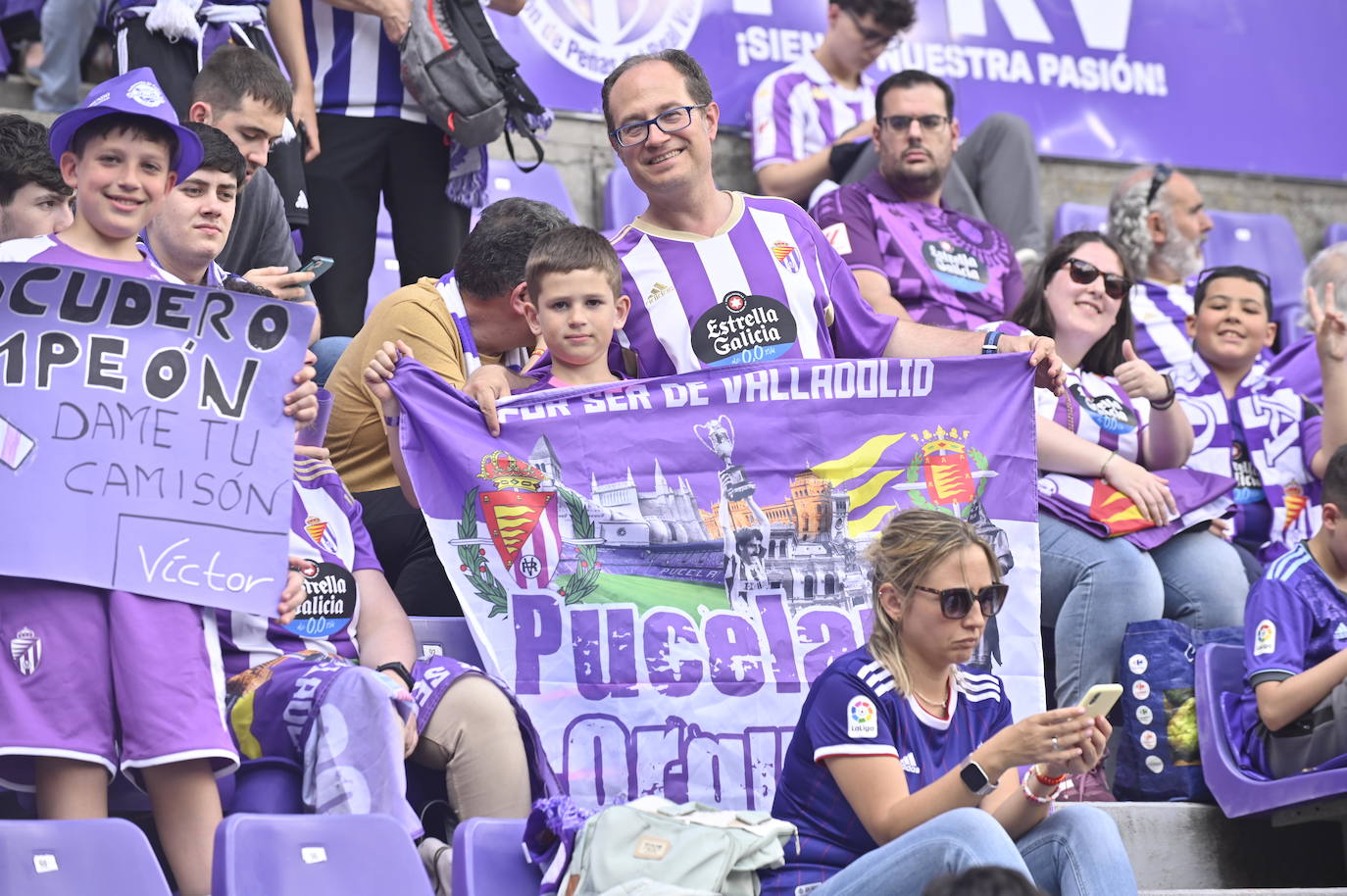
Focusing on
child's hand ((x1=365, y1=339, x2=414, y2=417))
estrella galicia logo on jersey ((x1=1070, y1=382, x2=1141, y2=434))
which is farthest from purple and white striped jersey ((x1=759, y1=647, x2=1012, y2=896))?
estrella galicia logo on jersey ((x1=1070, y1=382, x2=1141, y2=434))

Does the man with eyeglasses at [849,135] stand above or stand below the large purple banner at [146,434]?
above

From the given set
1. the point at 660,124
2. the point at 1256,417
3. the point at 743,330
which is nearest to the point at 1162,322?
the point at 1256,417

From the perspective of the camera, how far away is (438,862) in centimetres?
346

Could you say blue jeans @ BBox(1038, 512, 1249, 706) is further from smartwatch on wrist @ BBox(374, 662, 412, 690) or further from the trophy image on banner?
smartwatch on wrist @ BBox(374, 662, 412, 690)

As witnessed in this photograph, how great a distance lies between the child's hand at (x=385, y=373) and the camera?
162 inches

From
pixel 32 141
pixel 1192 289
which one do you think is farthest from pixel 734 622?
pixel 1192 289

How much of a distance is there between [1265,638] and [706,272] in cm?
161

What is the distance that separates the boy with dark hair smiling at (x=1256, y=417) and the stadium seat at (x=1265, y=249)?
206cm

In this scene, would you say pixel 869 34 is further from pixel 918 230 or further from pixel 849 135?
pixel 918 230

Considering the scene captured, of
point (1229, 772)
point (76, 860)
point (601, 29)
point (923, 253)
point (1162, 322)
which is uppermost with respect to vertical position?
point (601, 29)

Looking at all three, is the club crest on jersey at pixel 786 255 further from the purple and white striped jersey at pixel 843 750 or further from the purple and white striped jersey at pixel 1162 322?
the purple and white striped jersey at pixel 1162 322

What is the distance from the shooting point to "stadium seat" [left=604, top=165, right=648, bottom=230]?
706cm

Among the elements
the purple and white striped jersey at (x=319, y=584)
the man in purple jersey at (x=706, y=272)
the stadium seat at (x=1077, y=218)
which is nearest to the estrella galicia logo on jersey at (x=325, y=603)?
the purple and white striped jersey at (x=319, y=584)

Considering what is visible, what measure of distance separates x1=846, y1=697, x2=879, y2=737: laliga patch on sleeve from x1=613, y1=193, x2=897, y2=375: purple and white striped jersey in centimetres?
132
